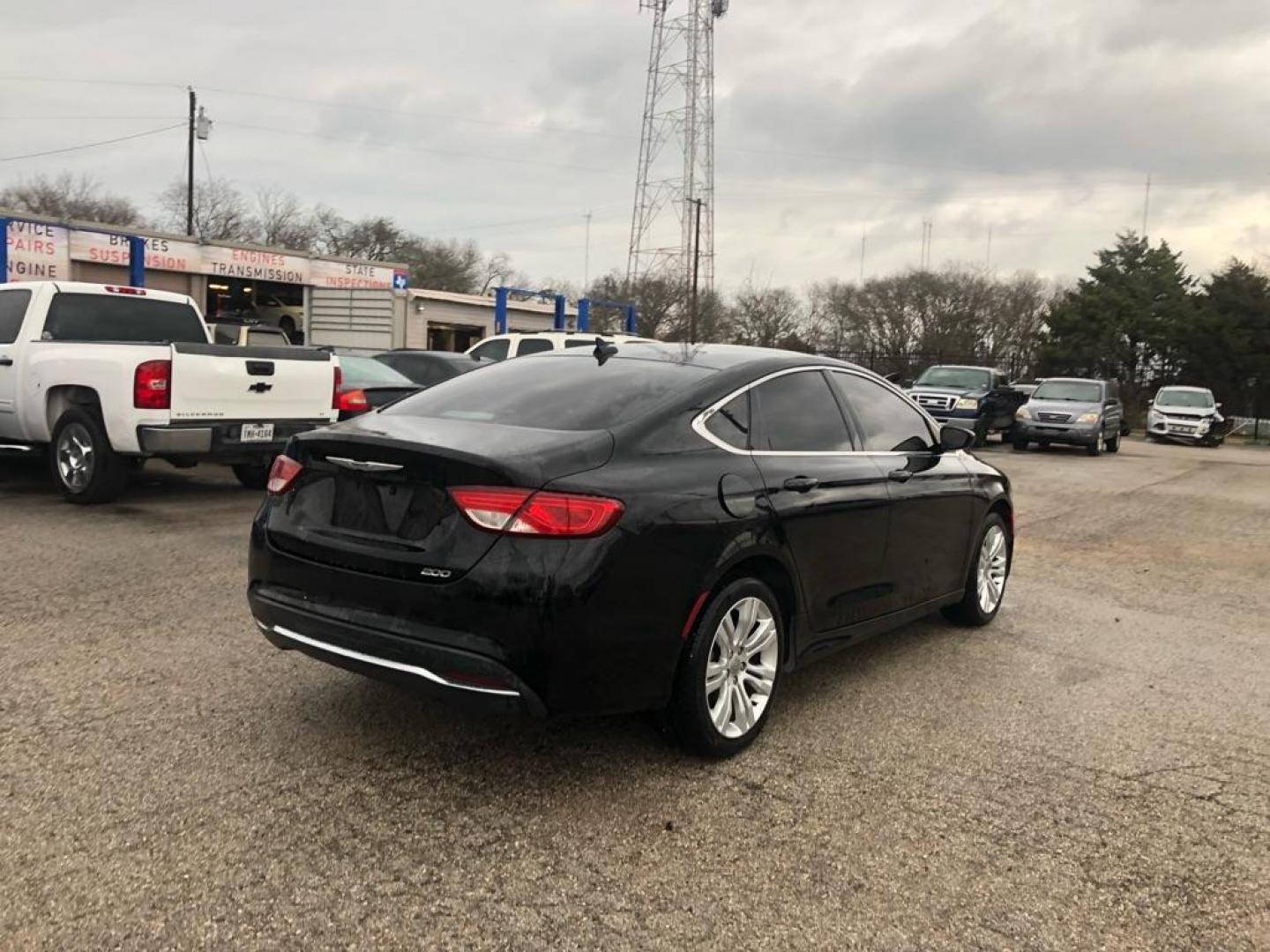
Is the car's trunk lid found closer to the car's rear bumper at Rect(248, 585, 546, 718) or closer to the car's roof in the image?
the car's rear bumper at Rect(248, 585, 546, 718)

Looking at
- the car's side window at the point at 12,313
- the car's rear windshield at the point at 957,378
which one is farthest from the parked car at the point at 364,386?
the car's rear windshield at the point at 957,378

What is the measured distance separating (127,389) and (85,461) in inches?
36.7

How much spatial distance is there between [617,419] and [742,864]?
159 cm

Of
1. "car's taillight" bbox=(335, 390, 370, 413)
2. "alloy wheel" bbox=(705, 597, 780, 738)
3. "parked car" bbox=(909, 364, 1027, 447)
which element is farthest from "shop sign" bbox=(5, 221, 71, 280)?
"alloy wheel" bbox=(705, 597, 780, 738)

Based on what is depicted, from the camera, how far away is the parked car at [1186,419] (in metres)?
28.1

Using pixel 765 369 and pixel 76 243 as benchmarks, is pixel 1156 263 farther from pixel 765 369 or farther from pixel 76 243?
pixel 765 369

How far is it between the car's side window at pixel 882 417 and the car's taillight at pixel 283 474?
8.07 feet

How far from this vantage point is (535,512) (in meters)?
3.25

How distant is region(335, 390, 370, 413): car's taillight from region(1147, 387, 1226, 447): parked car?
2536 cm

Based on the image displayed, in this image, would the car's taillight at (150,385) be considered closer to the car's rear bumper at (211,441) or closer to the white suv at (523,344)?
the car's rear bumper at (211,441)

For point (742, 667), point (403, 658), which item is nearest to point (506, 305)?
point (742, 667)

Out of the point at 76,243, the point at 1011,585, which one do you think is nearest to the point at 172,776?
the point at 1011,585

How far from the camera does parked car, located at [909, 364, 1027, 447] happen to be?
20.7m

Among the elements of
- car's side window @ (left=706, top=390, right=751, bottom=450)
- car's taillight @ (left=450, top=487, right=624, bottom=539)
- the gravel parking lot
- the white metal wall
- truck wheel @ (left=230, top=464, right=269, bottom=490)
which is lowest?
the gravel parking lot
